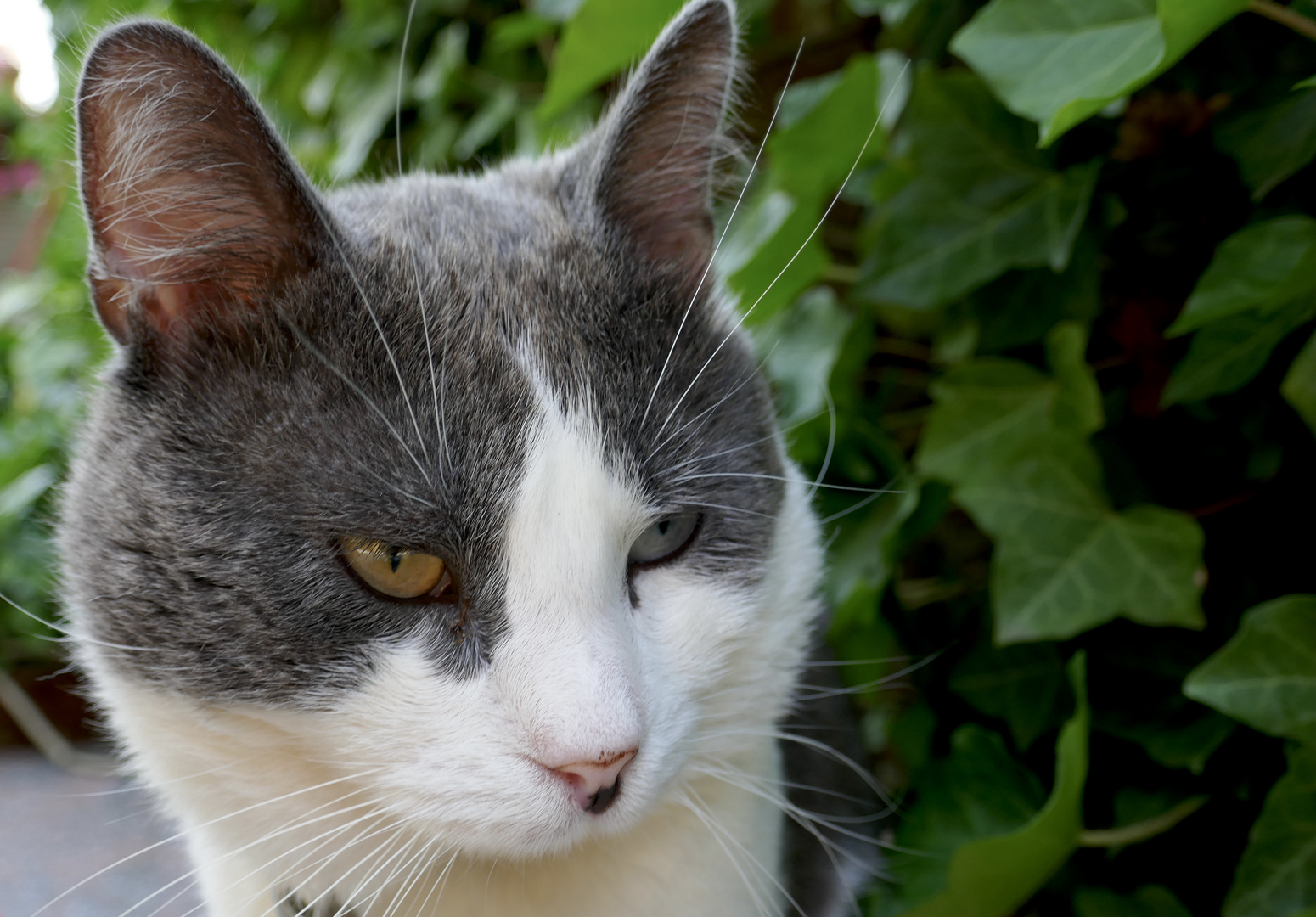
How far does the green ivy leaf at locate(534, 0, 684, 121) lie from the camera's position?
127 centimetres

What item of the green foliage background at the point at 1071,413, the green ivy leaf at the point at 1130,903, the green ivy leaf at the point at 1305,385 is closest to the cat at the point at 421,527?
the green foliage background at the point at 1071,413

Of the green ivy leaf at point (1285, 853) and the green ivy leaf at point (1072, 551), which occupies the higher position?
the green ivy leaf at point (1072, 551)

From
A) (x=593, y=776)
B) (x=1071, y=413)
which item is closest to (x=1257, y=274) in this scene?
(x=1071, y=413)

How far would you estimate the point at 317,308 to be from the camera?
88 cm

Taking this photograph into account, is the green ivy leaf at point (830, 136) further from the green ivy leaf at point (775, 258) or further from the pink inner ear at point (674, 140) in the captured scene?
the pink inner ear at point (674, 140)

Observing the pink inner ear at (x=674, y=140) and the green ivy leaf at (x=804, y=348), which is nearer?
the pink inner ear at (x=674, y=140)

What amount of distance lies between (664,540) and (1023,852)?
50 cm

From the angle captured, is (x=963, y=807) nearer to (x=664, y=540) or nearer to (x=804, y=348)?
(x=664, y=540)

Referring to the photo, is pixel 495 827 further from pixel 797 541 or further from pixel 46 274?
pixel 46 274

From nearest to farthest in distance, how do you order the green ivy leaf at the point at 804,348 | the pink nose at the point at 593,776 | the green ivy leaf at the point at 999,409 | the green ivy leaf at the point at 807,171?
the pink nose at the point at 593,776
the green ivy leaf at the point at 999,409
the green ivy leaf at the point at 807,171
the green ivy leaf at the point at 804,348

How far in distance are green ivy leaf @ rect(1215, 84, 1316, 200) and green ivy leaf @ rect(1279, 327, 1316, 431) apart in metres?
0.18

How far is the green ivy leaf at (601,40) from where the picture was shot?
127 centimetres

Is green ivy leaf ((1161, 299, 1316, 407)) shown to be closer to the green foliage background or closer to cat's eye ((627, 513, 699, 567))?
the green foliage background

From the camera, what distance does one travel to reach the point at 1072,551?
3.63 ft
